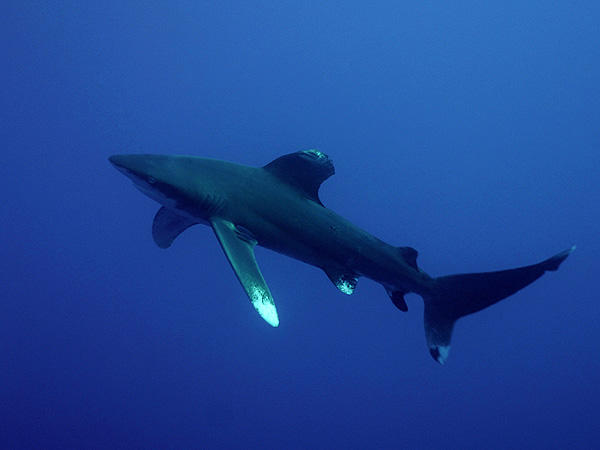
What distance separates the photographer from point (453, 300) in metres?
5.36

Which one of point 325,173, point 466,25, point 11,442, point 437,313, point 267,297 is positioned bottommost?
point 11,442

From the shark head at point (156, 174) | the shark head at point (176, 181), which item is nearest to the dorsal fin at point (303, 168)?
the shark head at point (176, 181)

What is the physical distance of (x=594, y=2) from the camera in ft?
98.1

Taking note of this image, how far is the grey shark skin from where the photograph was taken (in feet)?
14.6

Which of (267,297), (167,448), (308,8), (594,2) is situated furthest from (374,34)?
(267,297)

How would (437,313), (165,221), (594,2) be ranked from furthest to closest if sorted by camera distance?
(594,2) < (165,221) < (437,313)

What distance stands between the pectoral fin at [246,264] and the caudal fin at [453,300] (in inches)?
88.3

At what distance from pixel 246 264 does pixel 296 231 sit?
77 centimetres

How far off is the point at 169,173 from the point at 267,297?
5.32 ft

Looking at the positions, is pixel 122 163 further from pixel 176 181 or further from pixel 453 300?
pixel 453 300

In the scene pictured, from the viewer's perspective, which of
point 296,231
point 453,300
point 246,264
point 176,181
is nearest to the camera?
point 246,264

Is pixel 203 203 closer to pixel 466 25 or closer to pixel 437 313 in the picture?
pixel 437 313

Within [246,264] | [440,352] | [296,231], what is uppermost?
[296,231]

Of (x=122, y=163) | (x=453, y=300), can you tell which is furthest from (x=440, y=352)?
(x=122, y=163)
